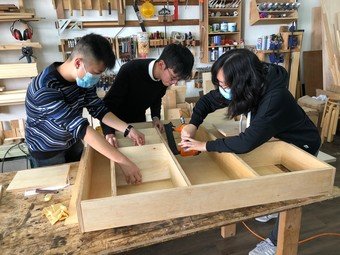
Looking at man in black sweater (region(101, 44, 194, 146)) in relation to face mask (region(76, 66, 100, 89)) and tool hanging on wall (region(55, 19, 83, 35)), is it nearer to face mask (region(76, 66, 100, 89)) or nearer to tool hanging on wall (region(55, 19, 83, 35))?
face mask (region(76, 66, 100, 89))

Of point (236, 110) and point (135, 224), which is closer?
point (135, 224)

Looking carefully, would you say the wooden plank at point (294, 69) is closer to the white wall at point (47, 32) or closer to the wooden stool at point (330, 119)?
the wooden stool at point (330, 119)

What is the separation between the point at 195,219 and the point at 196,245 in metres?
1.07

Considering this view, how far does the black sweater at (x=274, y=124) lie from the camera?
1167 mm

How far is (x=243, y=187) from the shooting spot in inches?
39.4

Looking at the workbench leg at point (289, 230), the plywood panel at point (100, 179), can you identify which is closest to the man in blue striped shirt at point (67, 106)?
the plywood panel at point (100, 179)

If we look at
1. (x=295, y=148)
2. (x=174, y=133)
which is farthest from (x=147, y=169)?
(x=295, y=148)

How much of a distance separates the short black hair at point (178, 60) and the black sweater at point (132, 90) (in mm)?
243

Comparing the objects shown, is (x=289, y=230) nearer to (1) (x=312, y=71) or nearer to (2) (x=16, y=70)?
(2) (x=16, y=70)

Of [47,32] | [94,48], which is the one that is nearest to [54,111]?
[94,48]

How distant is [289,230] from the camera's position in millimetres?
1170

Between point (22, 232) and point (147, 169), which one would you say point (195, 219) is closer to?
point (147, 169)

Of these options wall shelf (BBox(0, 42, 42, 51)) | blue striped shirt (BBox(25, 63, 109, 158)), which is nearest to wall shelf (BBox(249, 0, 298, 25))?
wall shelf (BBox(0, 42, 42, 51))

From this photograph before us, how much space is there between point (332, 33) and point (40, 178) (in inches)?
160
